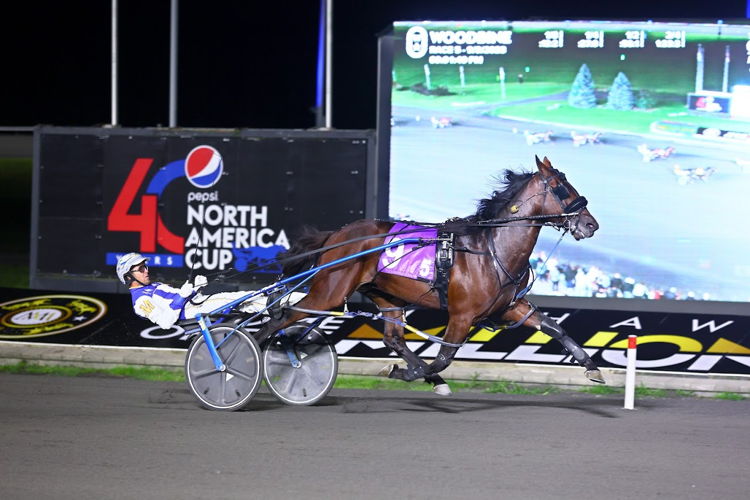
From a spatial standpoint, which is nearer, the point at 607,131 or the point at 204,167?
the point at 607,131

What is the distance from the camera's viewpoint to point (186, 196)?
40.3 ft

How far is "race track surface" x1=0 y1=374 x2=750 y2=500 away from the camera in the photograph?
5707 mm

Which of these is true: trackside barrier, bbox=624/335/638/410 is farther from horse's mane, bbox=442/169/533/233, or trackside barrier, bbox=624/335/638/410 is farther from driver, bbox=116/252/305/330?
driver, bbox=116/252/305/330

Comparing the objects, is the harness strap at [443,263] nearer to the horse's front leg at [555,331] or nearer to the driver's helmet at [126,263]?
the horse's front leg at [555,331]

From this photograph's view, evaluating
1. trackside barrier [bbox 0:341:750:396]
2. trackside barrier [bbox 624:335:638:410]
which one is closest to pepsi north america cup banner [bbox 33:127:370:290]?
trackside barrier [bbox 0:341:750:396]

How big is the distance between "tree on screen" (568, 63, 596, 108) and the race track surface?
3875mm

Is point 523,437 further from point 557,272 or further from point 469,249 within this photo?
point 557,272

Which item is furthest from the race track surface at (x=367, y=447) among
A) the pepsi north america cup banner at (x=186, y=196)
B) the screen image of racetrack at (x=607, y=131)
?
the pepsi north america cup banner at (x=186, y=196)

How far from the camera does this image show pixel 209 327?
794cm

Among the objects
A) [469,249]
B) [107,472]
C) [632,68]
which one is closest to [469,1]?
[632,68]

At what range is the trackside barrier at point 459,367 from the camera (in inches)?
366

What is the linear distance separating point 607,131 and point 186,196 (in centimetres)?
486

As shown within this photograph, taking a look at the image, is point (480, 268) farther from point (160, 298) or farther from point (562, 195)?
point (160, 298)

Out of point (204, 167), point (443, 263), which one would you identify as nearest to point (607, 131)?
point (443, 263)
